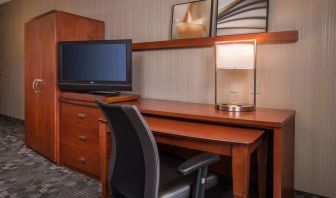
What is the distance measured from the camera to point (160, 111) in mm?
1934

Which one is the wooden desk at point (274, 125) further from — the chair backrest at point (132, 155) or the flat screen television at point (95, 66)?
the flat screen television at point (95, 66)

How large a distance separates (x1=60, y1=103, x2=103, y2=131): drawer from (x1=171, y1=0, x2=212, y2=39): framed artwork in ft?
3.36

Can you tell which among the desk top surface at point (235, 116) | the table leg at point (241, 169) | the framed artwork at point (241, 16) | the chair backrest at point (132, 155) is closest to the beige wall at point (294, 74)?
the framed artwork at point (241, 16)

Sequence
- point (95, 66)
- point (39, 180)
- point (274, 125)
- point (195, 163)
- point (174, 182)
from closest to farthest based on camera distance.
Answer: point (195, 163)
point (174, 182)
point (274, 125)
point (39, 180)
point (95, 66)

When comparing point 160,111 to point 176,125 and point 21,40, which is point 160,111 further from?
point 21,40

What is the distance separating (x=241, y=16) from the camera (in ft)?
7.07

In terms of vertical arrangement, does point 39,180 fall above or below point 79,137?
below

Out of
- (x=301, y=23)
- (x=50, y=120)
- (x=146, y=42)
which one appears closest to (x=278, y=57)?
(x=301, y=23)

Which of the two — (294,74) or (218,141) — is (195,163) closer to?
(218,141)

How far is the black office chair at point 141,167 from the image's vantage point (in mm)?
1180

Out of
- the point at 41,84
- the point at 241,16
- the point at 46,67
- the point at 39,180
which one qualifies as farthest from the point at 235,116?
the point at 41,84

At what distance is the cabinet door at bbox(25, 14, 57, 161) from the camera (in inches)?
109

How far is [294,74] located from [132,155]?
1.38 m

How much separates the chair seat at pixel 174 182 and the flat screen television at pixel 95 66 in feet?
4.06
